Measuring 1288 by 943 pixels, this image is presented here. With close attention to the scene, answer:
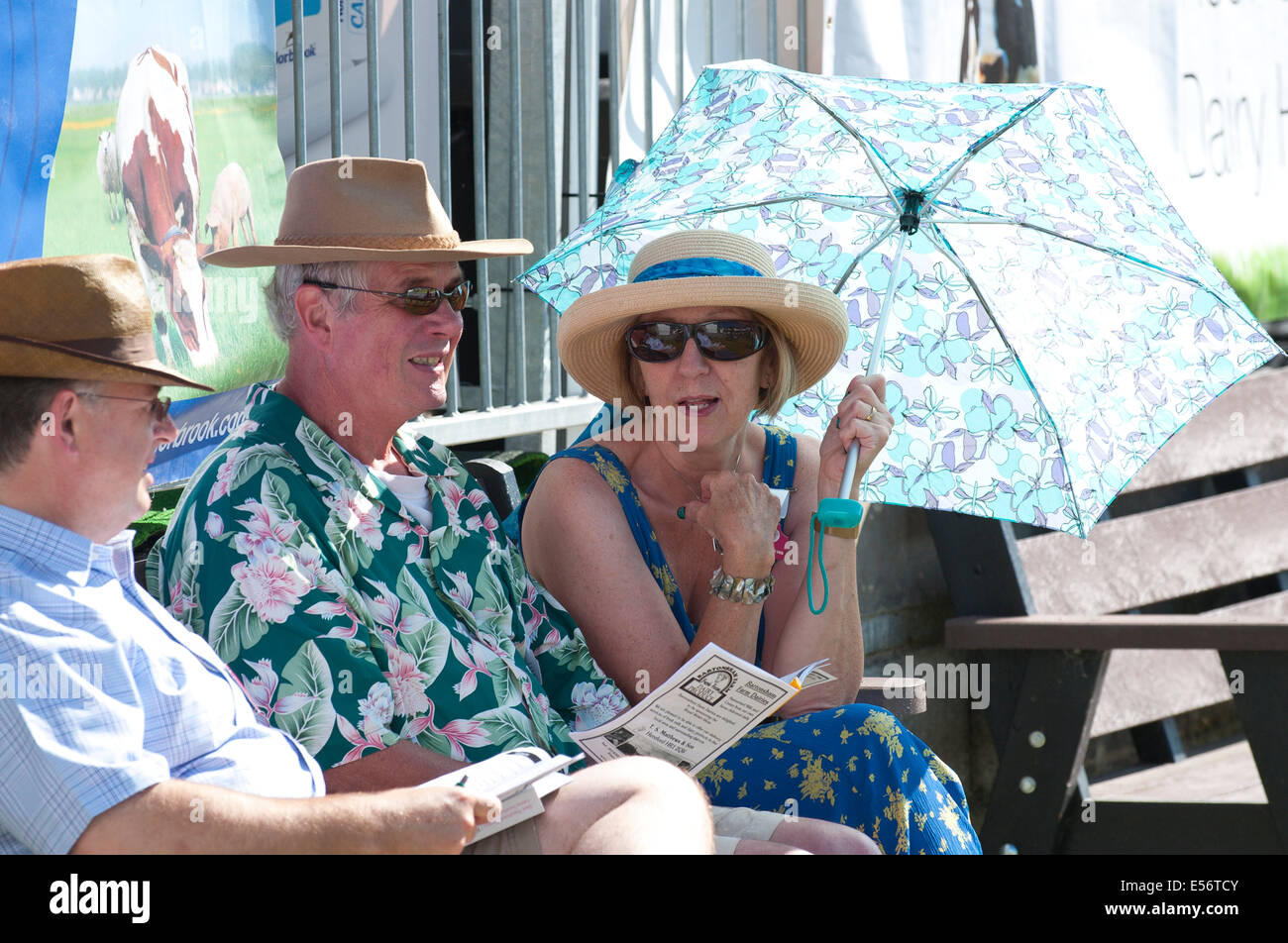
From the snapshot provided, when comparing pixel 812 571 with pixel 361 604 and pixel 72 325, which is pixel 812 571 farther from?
pixel 72 325

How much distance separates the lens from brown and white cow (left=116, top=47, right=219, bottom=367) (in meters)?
2.79

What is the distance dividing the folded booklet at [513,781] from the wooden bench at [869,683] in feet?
3.23

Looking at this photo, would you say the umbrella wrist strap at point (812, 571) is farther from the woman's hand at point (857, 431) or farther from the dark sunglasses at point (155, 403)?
the dark sunglasses at point (155, 403)

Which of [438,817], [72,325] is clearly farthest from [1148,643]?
[72,325]

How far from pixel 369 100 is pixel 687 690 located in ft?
6.18

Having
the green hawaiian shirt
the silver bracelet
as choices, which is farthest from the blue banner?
the silver bracelet

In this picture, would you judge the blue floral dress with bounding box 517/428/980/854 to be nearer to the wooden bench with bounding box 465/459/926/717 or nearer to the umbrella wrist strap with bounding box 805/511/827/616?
the umbrella wrist strap with bounding box 805/511/827/616

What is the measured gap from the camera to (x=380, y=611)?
231cm

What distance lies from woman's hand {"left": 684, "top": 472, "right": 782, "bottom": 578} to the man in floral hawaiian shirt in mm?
324

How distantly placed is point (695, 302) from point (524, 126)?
1.75 metres

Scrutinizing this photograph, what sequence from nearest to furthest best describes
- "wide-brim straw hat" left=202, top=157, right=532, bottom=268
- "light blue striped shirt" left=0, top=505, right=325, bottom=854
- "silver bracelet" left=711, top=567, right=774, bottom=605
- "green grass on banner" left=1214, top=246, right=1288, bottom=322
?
"light blue striped shirt" left=0, top=505, right=325, bottom=854 → "wide-brim straw hat" left=202, top=157, right=532, bottom=268 → "silver bracelet" left=711, top=567, right=774, bottom=605 → "green grass on banner" left=1214, top=246, right=1288, bottom=322

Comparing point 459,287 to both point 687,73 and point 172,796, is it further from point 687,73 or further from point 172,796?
point 687,73

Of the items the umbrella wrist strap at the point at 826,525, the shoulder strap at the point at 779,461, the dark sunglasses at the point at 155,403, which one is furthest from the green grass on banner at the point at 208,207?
the umbrella wrist strap at the point at 826,525

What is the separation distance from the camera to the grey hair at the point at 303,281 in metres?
2.48
